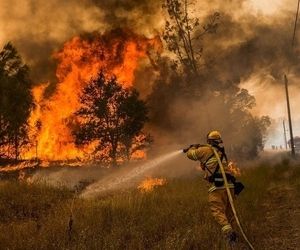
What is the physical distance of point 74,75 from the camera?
145 ft

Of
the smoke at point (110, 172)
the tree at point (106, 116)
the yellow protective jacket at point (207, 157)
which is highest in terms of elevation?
the tree at point (106, 116)

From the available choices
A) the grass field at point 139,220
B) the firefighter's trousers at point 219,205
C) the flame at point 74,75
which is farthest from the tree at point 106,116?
the firefighter's trousers at point 219,205

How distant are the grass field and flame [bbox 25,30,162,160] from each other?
2347 centimetres

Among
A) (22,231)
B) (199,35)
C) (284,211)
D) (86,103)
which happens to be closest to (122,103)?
(86,103)

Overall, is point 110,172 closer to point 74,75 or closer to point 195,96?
point 195,96

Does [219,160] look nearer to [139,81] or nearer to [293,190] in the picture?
[293,190]

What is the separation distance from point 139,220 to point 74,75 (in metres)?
35.0

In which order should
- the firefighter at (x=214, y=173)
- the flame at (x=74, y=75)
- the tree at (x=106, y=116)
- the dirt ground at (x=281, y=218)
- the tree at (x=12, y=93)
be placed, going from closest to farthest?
the firefighter at (x=214, y=173), the dirt ground at (x=281, y=218), the tree at (x=106, y=116), the tree at (x=12, y=93), the flame at (x=74, y=75)

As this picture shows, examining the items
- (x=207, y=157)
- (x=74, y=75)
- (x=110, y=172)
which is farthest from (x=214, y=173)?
(x=74, y=75)

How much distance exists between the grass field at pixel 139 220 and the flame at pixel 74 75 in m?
23.5

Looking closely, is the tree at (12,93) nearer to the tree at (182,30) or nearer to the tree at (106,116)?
the tree at (106,116)

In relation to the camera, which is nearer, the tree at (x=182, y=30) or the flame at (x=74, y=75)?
the tree at (x=182, y=30)

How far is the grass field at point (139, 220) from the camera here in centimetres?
859

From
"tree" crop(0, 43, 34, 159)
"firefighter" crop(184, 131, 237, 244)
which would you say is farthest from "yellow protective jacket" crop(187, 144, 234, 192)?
"tree" crop(0, 43, 34, 159)
